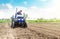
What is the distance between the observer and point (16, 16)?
2139 cm

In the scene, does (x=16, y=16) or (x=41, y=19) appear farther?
(x=41, y=19)

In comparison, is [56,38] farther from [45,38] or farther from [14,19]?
[14,19]

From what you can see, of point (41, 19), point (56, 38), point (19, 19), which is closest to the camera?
point (56, 38)

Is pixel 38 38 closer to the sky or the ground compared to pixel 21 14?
closer to the ground

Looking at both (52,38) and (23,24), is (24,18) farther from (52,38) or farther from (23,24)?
(52,38)

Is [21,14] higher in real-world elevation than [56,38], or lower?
higher

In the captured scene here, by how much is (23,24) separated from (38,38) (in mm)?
9906

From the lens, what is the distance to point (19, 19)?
21.3 meters

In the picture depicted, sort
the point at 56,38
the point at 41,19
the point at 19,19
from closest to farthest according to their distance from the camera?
the point at 56,38, the point at 19,19, the point at 41,19

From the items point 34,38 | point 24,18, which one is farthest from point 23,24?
point 34,38

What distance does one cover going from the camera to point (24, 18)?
2158 cm

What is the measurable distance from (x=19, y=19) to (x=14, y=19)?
893 mm

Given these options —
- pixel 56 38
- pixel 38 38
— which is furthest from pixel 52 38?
pixel 38 38

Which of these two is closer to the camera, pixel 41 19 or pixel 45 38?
pixel 45 38
